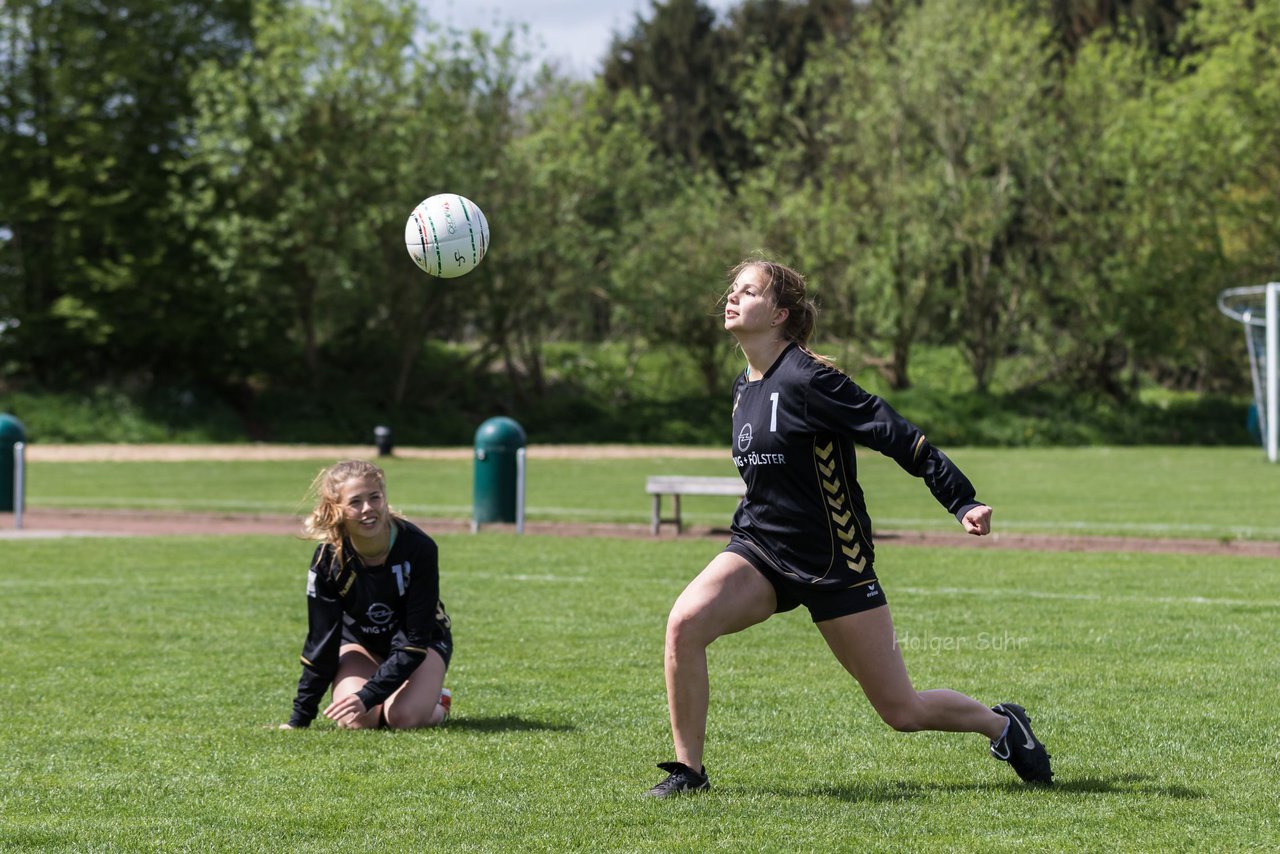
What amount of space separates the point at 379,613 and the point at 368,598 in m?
0.11

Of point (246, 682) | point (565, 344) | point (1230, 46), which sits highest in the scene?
point (1230, 46)

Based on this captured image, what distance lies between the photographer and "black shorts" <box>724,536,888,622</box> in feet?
17.0

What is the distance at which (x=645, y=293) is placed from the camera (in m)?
43.9

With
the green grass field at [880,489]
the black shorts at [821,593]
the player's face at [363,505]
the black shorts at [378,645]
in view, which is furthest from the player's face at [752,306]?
the green grass field at [880,489]

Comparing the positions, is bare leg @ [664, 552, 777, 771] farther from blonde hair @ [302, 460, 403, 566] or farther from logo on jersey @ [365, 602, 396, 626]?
logo on jersey @ [365, 602, 396, 626]

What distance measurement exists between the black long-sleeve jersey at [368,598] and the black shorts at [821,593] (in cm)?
193

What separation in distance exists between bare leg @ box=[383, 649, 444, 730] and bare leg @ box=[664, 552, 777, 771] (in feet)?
5.90

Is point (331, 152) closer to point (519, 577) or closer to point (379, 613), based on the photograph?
point (519, 577)

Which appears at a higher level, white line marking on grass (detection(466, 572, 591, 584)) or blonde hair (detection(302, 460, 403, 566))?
blonde hair (detection(302, 460, 403, 566))

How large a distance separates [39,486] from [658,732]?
71.9 ft

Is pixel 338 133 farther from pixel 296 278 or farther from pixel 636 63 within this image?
pixel 636 63

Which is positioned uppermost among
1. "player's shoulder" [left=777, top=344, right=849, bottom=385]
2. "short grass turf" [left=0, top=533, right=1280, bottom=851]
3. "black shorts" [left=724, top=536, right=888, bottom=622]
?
"player's shoulder" [left=777, top=344, right=849, bottom=385]

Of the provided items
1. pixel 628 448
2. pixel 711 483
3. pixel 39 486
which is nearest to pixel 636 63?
pixel 628 448

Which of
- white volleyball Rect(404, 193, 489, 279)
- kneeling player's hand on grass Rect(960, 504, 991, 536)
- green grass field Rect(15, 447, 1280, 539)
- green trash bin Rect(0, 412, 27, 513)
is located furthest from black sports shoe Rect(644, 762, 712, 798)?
green trash bin Rect(0, 412, 27, 513)
